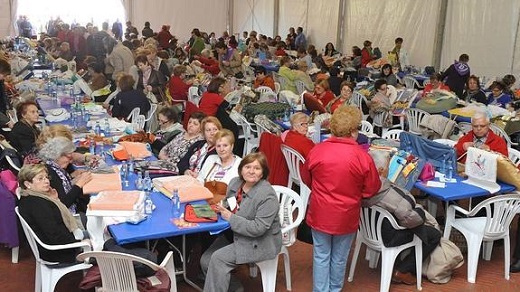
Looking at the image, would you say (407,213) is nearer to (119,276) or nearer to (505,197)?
(505,197)

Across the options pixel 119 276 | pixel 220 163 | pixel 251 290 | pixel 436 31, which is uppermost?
pixel 436 31

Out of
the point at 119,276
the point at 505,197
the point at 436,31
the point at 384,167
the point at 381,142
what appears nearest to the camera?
the point at 119,276

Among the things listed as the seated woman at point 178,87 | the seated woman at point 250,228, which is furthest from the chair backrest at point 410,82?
the seated woman at point 250,228

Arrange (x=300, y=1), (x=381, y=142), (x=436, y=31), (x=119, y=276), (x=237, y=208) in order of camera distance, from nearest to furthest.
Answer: (x=119, y=276) < (x=237, y=208) < (x=381, y=142) < (x=436, y=31) < (x=300, y=1)

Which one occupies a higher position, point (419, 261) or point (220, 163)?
point (220, 163)

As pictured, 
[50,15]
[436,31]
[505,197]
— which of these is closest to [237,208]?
[505,197]

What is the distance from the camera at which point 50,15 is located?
19.4m

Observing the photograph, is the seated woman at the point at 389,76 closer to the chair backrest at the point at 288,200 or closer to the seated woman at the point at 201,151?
the seated woman at the point at 201,151

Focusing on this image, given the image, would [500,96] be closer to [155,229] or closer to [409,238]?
[409,238]

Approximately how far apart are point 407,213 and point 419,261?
541 mm

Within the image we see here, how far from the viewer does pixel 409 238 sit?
3865 millimetres

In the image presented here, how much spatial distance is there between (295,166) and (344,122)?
1715mm

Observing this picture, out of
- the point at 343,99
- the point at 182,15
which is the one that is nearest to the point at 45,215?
the point at 343,99

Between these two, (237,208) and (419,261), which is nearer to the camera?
(237,208)
